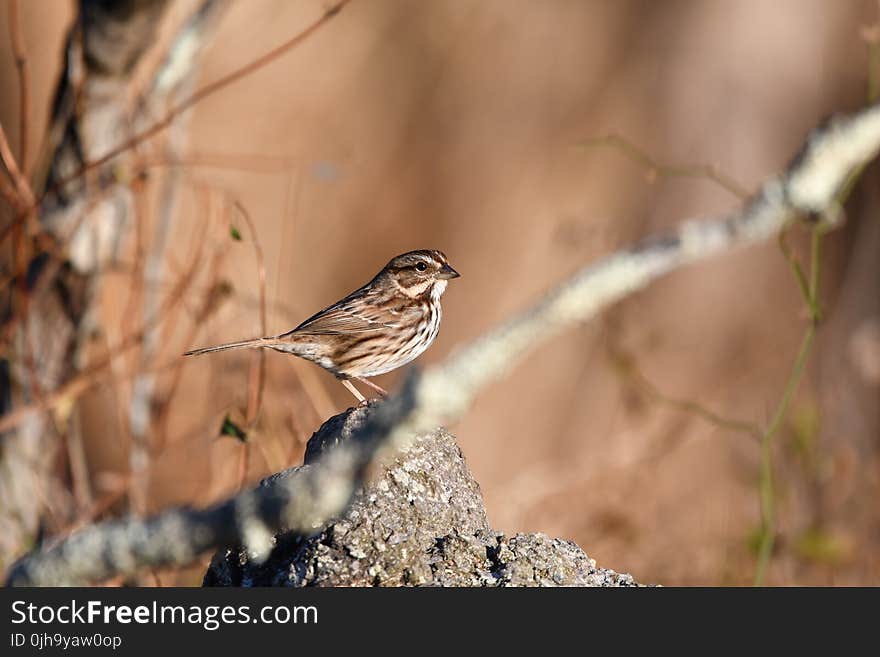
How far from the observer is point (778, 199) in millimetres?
1407

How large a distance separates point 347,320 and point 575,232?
2.72 metres

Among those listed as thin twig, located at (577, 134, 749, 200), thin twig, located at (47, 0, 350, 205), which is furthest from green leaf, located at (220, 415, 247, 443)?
thin twig, located at (577, 134, 749, 200)

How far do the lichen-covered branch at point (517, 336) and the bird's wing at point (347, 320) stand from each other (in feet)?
10.7

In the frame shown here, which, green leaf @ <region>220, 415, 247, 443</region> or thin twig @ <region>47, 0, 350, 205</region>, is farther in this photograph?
green leaf @ <region>220, 415, 247, 443</region>

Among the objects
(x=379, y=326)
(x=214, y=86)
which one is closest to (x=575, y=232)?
(x=379, y=326)

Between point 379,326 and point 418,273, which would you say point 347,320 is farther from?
point 418,273

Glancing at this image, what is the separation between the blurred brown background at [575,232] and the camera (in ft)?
22.6

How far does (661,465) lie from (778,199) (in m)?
6.40

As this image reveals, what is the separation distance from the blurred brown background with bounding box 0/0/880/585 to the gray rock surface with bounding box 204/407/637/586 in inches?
117

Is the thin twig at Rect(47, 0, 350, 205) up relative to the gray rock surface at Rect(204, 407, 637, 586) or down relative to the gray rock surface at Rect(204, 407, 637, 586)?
up

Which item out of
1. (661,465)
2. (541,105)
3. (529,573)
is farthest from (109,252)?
(541,105)

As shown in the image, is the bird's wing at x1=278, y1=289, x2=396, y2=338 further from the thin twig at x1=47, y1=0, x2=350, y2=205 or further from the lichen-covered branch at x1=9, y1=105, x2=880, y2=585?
the lichen-covered branch at x1=9, y1=105, x2=880, y2=585

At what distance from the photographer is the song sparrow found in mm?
4910

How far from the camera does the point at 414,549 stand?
8.84 feet
